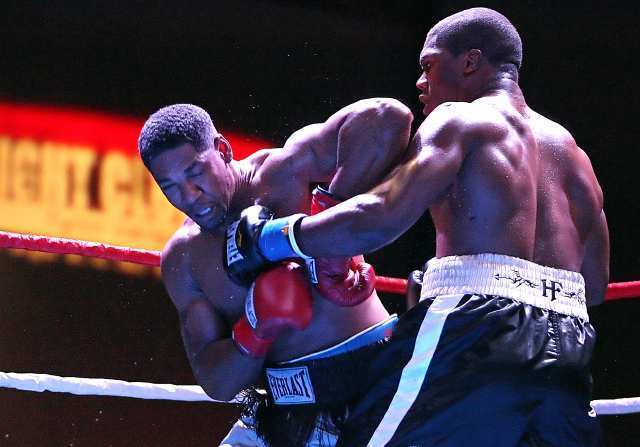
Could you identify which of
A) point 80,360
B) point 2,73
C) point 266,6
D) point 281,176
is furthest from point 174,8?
point 281,176

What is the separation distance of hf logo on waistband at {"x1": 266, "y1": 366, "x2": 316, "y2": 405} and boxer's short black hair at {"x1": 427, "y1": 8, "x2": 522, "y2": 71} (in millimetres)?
779

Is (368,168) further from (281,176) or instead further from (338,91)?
(338,91)

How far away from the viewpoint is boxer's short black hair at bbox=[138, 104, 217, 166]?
6.52ft

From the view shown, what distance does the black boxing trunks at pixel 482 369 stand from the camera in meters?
1.65

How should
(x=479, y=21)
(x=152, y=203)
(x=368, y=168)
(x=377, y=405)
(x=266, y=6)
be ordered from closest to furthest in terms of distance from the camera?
(x=377, y=405), (x=368, y=168), (x=479, y=21), (x=152, y=203), (x=266, y=6)

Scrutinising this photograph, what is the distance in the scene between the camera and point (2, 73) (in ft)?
12.4

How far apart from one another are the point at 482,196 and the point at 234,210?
0.61m

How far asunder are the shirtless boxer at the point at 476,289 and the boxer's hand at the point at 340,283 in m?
0.14

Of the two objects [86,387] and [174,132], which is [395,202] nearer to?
[174,132]

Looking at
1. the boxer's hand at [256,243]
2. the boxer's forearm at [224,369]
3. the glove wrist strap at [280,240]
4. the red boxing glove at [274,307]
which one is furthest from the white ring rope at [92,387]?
the glove wrist strap at [280,240]

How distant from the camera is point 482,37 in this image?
78.6 inches

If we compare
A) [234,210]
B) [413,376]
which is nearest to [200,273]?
[234,210]

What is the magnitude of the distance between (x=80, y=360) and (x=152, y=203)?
0.78 metres

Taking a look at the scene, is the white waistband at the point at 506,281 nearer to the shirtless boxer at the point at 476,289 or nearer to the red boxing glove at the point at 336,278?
the shirtless boxer at the point at 476,289
